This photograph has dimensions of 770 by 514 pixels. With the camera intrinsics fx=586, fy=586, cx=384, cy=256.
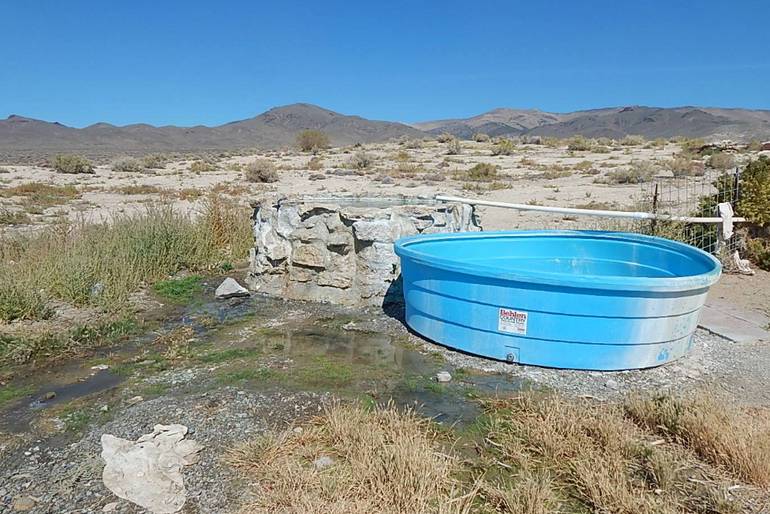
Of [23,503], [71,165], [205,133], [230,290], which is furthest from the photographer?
[205,133]

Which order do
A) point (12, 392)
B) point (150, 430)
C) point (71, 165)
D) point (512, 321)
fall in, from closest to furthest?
point (150, 430) → point (12, 392) → point (512, 321) → point (71, 165)

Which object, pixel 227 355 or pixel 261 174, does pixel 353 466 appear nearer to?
pixel 227 355

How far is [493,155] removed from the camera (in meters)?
31.1

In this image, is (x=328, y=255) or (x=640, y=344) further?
(x=328, y=255)

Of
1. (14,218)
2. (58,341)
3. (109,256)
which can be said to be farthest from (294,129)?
(58,341)

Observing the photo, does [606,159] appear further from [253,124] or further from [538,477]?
[253,124]

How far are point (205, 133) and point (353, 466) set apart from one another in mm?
83916

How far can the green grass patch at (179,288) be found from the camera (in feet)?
23.9

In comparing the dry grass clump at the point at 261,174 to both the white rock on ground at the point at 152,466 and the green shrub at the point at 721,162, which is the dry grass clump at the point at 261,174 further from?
the white rock on ground at the point at 152,466

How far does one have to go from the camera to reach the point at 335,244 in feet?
23.3

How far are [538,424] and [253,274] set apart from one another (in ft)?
16.6

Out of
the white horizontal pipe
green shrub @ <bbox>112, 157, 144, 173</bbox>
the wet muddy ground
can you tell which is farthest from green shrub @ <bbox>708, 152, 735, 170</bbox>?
green shrub @ <bbox>112, 157, 144, 173</bbox>

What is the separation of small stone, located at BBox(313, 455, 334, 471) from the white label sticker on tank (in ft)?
6.87

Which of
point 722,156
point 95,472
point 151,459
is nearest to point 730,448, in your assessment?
point 151,459
